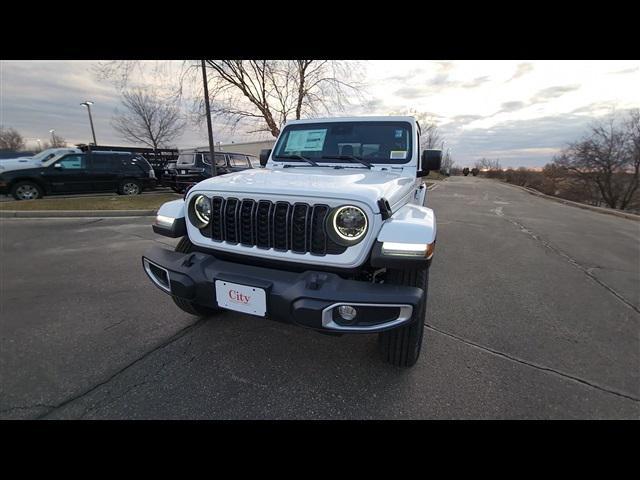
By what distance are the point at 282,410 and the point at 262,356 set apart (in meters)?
0.60

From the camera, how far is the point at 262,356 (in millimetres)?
2469

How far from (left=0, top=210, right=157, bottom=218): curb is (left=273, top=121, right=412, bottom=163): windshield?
647 centimetres

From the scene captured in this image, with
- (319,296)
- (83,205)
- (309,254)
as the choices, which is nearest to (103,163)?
(83,205)

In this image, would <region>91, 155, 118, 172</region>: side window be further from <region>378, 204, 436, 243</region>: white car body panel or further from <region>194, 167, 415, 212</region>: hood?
<region>378, 204, 436, 243</region>: white car body panel

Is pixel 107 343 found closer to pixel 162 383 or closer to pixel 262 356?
pixel 162 383

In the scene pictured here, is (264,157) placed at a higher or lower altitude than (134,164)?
higher

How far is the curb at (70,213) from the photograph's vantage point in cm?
776

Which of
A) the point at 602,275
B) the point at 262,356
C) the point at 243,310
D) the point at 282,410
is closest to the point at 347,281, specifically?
the point at 243,310

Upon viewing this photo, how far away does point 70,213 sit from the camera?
7.95 meters

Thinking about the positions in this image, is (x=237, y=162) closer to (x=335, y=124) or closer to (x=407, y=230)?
(x=335, y=124)

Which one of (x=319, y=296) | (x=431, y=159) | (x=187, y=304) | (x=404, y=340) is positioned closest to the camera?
(x=319, y=296)

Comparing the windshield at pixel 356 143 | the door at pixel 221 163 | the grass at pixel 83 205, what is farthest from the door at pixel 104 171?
the windshield at pixel 356 143

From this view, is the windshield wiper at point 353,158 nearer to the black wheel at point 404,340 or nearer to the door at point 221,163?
the black wheel at point 404,340

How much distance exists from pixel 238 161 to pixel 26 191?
23.4ft
